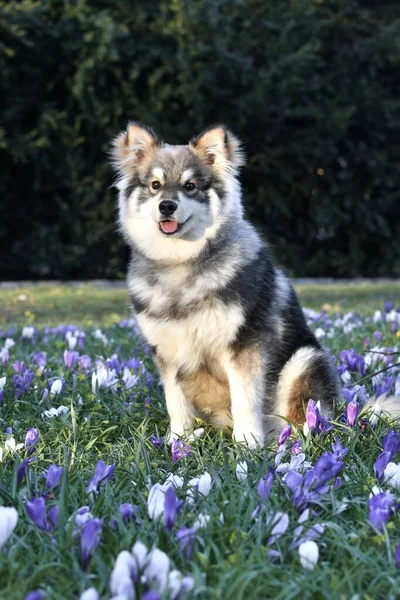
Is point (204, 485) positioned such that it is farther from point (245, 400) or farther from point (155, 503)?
point (245, 400)

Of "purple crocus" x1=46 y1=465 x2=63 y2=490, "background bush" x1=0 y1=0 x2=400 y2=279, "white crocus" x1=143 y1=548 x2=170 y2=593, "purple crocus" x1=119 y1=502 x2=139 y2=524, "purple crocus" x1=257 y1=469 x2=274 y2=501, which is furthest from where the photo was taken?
"background bush" x1=0 y1=0 x2=400 y2=279

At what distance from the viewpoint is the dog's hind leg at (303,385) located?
12.3 ft

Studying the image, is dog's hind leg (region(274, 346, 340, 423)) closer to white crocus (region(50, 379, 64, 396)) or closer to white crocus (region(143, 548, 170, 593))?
white crocus (region(50, 379, 64, 396))

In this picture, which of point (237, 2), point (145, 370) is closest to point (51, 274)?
point (237, 2)

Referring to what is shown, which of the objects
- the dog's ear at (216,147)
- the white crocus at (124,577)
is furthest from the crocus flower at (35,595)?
the dog's ear at (216,147)

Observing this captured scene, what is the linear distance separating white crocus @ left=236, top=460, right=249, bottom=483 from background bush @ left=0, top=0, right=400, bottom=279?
36.5ft

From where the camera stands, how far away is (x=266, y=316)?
3.70m

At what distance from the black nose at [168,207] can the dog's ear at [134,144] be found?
457 mm

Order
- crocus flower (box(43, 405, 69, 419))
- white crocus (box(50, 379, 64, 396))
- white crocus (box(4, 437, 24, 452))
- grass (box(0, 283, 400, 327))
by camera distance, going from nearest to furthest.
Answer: white crocus (box(4, 437, 24, 452)), crocus flower (box(43, 405, 69, 419)), white crocus (box(50, 379, 64, 396)), grass (box(0, 283, 400, 327))

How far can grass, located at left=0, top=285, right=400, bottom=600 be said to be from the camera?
6.62 ft

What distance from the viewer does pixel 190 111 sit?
13539 millimetres

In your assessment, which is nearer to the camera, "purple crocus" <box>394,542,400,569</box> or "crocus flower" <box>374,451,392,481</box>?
"purple crocus" <box>394,542,400,569</box>

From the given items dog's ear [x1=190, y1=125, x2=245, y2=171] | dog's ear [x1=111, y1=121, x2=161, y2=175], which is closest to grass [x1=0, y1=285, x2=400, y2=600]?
dog's ear [x1=111, y1=121, x2=161, y2=175]

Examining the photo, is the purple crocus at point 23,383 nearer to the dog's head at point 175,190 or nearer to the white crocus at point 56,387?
the white crocus at point 56,387
